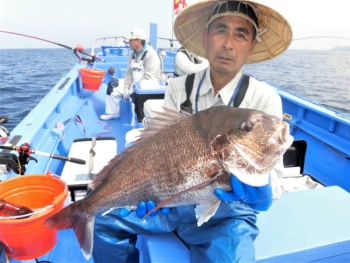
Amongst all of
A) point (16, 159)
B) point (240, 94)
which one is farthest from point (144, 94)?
point (240, 94)

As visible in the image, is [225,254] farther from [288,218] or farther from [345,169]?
[345,169]

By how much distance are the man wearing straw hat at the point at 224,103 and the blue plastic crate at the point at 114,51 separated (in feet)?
37.6

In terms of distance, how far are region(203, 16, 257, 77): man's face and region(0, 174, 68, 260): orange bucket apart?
171cm

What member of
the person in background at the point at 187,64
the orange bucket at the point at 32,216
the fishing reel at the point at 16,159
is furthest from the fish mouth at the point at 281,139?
the person in background at the point at 187,64

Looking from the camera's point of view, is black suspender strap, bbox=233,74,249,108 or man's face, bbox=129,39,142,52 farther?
man's face, bbox=129,39,142,52

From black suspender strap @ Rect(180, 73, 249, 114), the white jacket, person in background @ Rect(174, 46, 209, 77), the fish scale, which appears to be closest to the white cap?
the white jacket

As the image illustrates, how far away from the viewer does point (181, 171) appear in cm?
147

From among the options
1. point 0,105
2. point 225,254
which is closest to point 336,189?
point 225,254

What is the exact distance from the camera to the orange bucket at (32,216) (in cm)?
190

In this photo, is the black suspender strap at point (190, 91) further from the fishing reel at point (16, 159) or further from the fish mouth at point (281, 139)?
the fishing reel at point (16, 159)

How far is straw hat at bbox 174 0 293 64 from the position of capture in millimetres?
2043

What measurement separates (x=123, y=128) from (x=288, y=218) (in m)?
4.74

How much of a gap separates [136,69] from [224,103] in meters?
4.70

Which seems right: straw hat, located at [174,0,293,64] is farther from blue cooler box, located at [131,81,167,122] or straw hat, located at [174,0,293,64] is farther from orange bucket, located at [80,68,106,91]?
orange bucket, located at [80,68,106,91]
